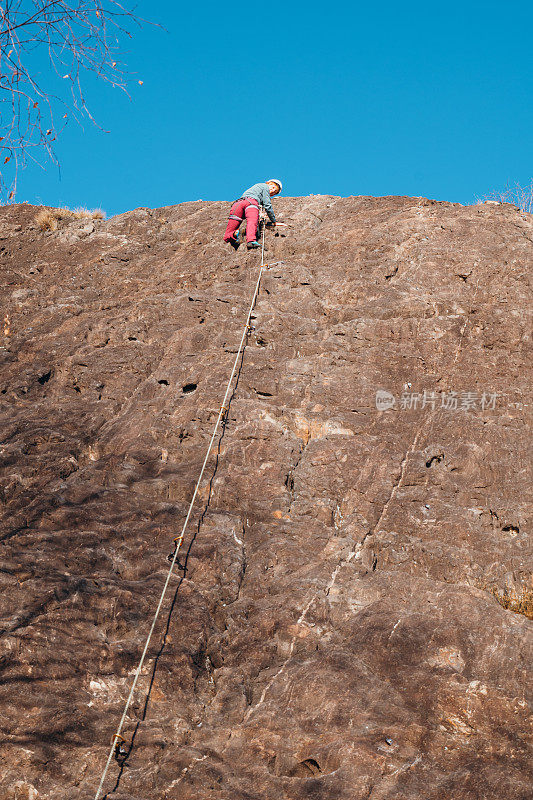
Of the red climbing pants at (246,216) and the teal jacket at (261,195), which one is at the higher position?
the teal jacket at (261,195)

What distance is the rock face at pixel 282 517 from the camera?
6.01 metres

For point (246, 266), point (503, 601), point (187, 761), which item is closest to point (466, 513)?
point (503, 601)

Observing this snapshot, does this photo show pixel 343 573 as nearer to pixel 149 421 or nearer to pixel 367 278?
pixel 149 421

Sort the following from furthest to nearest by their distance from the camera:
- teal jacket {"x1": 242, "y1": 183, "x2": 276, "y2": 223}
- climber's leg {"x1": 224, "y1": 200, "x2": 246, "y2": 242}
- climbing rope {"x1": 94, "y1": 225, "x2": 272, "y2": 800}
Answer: teal jacket {"x1": 242, "y1": 183, "x2": 276, "y2": 223} → climber's leg {"x1": 224, "y1": 200, "x2": 246, "y2": 242} → climbing rope {"x1": 94, "y1": 225, "x2": 272, "y2": 800}

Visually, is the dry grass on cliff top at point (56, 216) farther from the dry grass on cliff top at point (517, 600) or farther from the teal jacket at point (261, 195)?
the dry grass on cliff top at point (517, 600)

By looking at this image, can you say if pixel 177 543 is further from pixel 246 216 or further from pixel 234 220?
pixel 246 216

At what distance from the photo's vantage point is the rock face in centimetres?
601

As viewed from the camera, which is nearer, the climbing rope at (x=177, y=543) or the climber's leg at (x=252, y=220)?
the climbing rope at (x=177, y=543)

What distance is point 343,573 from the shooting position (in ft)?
24.6

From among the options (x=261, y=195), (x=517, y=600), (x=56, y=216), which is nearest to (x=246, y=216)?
(x=261, y=195)

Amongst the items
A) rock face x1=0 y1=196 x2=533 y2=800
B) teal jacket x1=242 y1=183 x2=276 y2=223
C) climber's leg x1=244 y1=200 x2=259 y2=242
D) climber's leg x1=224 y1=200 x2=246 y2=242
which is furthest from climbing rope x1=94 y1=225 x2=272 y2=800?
teal jacket x1=242 y1=183 x2=276 y2=223

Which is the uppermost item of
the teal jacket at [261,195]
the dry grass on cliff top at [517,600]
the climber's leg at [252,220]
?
the teal jacket at [261,195]

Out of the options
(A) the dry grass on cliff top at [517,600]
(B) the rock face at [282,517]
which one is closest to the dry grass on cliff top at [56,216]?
(B) the rock face at [282,517]

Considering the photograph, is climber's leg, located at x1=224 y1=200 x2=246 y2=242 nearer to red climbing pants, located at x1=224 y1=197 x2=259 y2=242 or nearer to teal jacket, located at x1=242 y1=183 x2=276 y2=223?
red climbing pants, located at x1=224 y1=197 x2=259 y2=242
